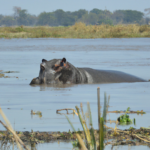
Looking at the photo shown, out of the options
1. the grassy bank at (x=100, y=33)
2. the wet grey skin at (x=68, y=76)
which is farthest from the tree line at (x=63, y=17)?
the wet grey skin at (x=68, y=76)

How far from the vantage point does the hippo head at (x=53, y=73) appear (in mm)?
8977

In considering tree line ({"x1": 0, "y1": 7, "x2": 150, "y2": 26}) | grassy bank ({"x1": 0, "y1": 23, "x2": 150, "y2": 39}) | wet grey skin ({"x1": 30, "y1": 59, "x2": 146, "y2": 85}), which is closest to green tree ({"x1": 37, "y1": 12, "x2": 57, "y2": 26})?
tree line ({"x1": 0, "y1": 7, "x2": 150, "y2": 26})

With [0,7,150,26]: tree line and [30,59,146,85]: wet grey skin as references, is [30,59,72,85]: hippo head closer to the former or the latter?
[30,59,146,85]: wet grey skin

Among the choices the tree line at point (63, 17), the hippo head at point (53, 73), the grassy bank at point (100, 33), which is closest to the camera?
the hippo head at point (53, 73)

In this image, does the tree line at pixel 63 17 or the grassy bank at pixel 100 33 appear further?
the tree line at pixel 63 17

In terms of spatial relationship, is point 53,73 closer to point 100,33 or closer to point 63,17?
point 100,33

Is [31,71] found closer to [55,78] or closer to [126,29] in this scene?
[55,78]

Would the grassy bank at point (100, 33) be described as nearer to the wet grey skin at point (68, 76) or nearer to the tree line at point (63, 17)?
the wet grey skin at point (68, 76)

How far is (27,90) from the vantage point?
8680 mm

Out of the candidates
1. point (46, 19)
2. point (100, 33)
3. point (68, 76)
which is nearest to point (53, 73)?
point (68, 76)

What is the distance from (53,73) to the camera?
29.6 feet

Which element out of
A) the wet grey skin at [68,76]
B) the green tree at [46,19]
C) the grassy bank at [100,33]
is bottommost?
the wet grey skin at [68,76]

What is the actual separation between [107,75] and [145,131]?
17.2ft

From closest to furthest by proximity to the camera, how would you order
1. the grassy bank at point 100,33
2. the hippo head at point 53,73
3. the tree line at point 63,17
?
the hippo head at point 53,73 < the grassy bank at point 100,33 < the tree line at point 63,17
